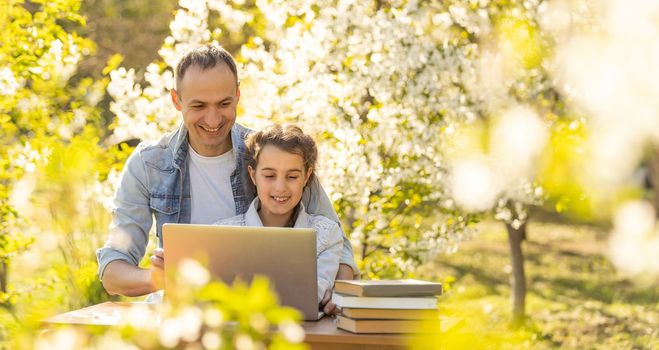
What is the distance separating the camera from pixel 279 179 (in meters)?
3.20

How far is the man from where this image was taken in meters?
3.36

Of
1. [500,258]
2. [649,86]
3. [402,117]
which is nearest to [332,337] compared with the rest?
[649,86]

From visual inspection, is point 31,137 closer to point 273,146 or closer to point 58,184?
point 58,184

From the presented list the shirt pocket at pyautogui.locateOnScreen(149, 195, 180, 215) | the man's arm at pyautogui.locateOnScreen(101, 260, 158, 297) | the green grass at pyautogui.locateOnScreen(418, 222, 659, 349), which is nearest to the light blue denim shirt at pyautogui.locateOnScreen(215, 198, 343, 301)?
the shirt pocket at pyautogui.locateOnScreen(149, 195, 180, 215)

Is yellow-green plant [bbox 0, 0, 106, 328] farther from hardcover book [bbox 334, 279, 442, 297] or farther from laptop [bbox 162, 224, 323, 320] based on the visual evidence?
hardcover book [bbox 334, 279, 442, 297]

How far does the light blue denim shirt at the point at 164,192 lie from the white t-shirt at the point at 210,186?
3 cm

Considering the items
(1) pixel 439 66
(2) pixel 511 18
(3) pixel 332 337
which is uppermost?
(2) pixel 511 18

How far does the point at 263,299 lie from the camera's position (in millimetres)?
1253

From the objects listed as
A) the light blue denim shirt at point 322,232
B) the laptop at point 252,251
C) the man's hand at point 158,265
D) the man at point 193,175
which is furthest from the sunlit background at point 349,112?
the laptop at point 252,251

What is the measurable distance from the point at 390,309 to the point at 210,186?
1216mm

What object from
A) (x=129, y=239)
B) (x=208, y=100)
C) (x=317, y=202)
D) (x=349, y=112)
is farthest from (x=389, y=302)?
(x=349, y=112)

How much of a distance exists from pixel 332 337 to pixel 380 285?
0.59 ft

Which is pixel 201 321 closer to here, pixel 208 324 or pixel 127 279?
pixel 208 324

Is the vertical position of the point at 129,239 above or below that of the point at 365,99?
below
